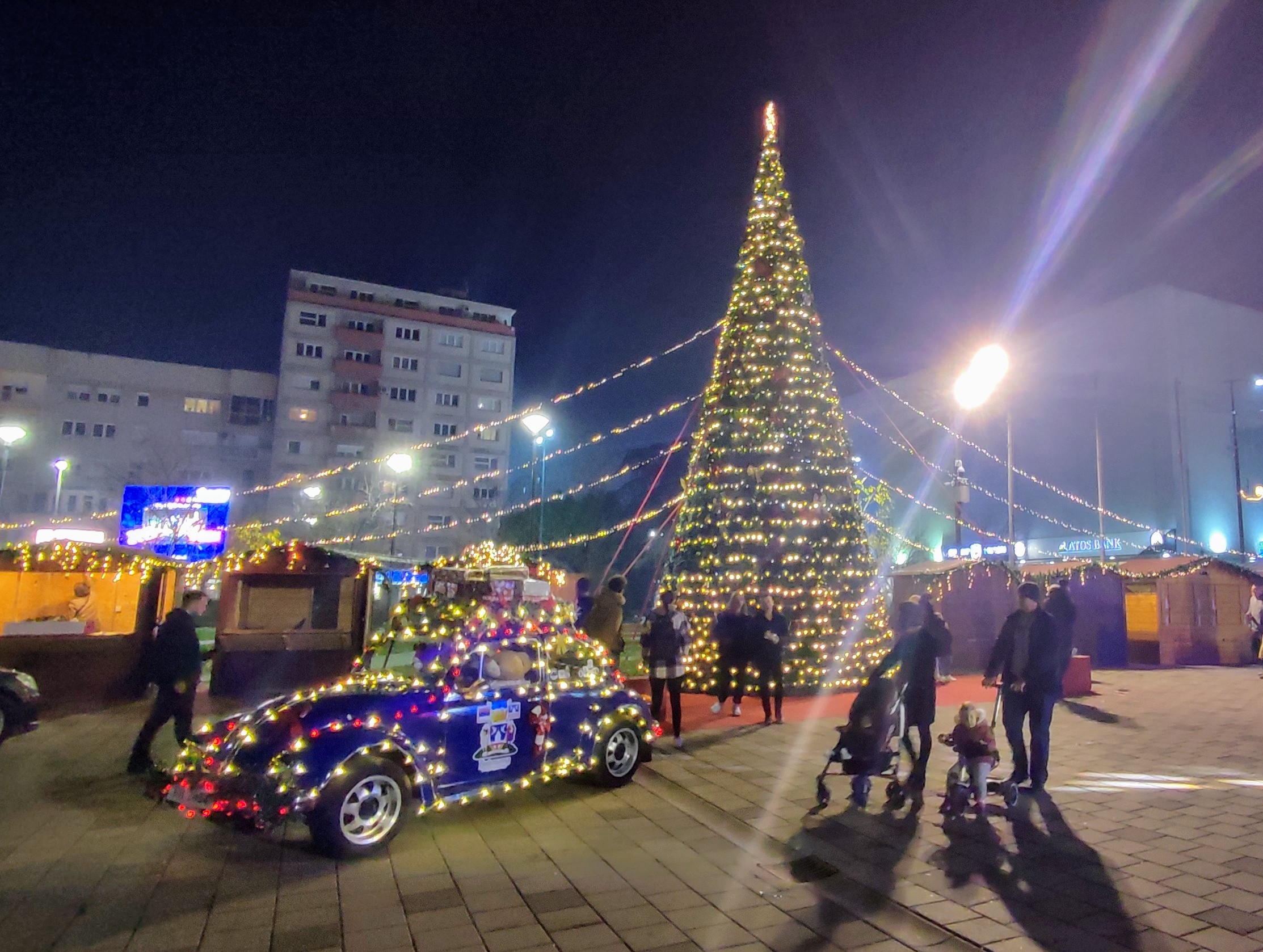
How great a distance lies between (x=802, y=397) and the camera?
13367 millimetres

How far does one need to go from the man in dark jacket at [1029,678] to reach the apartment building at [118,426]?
40878mm

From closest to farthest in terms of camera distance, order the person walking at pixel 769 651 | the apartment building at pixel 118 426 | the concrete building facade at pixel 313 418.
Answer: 1. the person walking at pixel 769 651
2. the apartment building at pixel 118 426
3. the concrete building facade at pixel 313 418

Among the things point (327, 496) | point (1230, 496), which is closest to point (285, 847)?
point (327, 496)

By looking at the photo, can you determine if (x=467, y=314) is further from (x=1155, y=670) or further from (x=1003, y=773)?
(x=1003, y=773)

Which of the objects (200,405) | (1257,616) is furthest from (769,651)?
(200,405)

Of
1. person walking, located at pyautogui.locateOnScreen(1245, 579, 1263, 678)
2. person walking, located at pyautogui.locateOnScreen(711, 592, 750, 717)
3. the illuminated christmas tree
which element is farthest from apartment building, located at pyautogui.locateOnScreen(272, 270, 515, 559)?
person walking, located at pyautogui.locateOnScreen(1245, 579, 1263, 678)

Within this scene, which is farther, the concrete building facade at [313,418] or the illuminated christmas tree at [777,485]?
the concrete building facade at [313,418]

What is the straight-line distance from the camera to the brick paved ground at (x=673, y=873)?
405cm

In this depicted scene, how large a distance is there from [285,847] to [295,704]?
100cm

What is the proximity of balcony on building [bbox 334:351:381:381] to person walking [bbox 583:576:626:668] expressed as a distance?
40.5 m

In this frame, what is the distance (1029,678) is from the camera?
668 cm

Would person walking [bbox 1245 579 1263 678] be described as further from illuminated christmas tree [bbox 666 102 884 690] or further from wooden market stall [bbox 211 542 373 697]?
wooden market stall [bbox 211 542 373 697]

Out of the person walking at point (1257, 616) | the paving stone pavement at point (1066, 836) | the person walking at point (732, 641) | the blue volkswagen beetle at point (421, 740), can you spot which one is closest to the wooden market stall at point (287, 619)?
the person walking at point (732, 641)

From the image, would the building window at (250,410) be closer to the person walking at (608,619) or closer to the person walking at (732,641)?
the person walking at (608,619)
